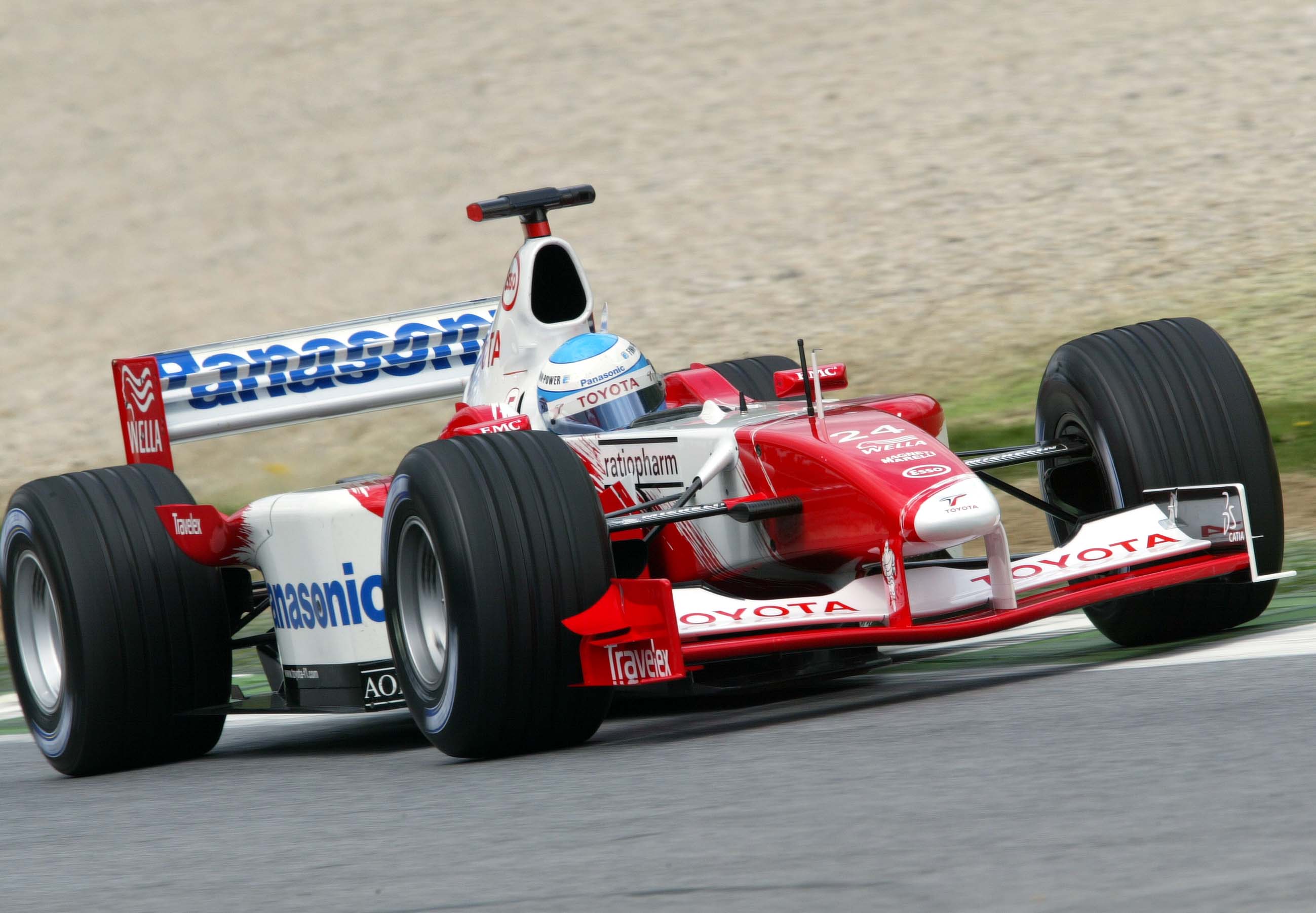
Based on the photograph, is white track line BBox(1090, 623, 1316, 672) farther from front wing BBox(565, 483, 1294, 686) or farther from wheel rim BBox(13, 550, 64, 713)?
wheel rim BBox(13, 550, 64, 713)

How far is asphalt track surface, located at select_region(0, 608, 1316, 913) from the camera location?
3.59 metres

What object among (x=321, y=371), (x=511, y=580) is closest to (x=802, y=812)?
(x=511, y=580)

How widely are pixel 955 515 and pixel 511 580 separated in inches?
48.4

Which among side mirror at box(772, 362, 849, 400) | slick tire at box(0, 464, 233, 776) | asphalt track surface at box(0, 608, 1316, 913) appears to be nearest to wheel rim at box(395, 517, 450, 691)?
asphalt track surface at box(0, 608, 1316, 913)

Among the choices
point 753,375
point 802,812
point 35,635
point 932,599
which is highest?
point 753,375

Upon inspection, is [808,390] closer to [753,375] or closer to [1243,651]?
[1243,651]

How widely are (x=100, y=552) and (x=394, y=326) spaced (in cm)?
216

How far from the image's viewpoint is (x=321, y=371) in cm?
855

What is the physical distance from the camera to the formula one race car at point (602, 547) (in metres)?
5.48

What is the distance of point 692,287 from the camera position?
780 inches

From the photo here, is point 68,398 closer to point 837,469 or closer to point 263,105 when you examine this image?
point 263,105

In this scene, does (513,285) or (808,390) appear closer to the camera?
(808,390)

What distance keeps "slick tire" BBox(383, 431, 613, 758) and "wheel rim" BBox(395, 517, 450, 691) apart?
0.46 feet

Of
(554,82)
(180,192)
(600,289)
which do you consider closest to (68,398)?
(600,289)
